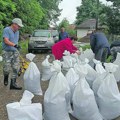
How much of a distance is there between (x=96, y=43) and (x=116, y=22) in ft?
48.9

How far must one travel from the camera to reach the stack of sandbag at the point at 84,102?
4.83 metres

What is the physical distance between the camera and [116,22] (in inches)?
902

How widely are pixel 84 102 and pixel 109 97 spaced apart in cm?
45

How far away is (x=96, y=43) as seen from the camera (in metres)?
8.49

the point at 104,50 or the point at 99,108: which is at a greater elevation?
the point at 104,50

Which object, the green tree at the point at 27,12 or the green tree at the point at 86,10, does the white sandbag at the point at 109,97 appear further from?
the green tree at the point at 86,10

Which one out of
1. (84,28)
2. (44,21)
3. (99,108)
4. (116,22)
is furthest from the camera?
(84,28)

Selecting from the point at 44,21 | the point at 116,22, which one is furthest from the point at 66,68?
the point at 44,21

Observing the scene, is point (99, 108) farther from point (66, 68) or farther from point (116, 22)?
point (116, 22)

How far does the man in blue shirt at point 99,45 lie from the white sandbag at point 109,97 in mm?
3363

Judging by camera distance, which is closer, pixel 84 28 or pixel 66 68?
pixel 66 68

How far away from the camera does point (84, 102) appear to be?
4.83 meters

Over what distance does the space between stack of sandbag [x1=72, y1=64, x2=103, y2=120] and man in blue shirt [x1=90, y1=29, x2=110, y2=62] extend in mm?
3583

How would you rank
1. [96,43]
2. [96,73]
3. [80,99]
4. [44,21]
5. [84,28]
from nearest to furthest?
[80,99], [96,73], [96,43], [44,21], [84,28]
